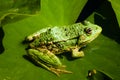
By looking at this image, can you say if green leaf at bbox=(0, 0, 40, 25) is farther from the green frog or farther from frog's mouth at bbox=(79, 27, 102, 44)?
frog's mouth at bbox=(79, 27, 102, 44)

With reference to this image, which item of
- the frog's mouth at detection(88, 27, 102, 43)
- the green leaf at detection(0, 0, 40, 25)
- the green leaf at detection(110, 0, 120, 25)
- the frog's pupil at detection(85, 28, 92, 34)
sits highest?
the green leaf at detection(0, 0, 40, 25)

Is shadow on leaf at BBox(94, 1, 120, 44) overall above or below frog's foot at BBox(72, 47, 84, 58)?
above

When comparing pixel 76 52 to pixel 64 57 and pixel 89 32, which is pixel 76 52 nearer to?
pixel 64 57

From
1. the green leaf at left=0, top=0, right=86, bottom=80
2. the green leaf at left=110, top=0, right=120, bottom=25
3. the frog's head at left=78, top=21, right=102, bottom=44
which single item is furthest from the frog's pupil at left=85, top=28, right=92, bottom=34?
the green leaf at left=110, top=0, right=120, bottom=25

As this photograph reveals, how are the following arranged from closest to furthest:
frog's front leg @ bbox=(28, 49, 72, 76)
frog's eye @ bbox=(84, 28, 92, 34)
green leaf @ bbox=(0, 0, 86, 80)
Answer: green leaf @ bbox=(0, 0, 86, 80), frog's front leg @ bbox=(28, 49, 72, 76), frog's eye @ bbox=(84, 28, 92, 34)

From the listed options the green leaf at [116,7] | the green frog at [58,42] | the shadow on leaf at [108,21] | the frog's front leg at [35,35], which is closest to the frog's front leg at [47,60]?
the green frog at [58,42]

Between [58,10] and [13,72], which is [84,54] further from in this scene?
[13,72]

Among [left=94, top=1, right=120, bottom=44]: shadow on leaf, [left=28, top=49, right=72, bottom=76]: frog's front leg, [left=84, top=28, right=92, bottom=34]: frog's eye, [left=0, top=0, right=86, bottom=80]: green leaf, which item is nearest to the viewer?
[left=0, top=0, right=86, bottom=80]: green leaf

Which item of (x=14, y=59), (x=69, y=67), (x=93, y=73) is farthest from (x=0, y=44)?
(x=93, y=73)
